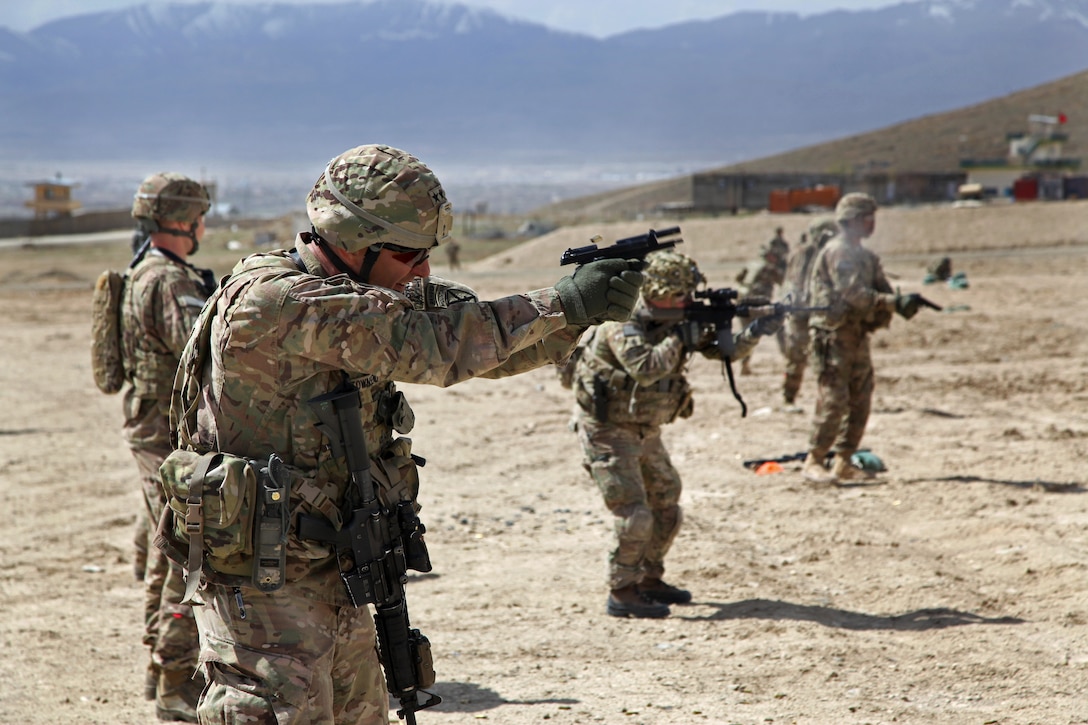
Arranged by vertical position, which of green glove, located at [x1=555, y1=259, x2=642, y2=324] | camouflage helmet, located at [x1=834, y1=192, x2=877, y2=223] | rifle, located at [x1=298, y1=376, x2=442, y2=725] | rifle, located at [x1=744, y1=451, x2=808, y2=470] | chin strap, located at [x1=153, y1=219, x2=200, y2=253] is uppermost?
camouflage helmet, located at [x1=834, y1=192, x2=877, y2=223]

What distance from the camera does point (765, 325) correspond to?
6820 millimetres

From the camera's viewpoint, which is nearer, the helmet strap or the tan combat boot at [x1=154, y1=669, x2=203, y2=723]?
the tan combat boot at [x1=154, y1=669, x2=203, y2=723]

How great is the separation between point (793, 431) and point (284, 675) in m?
8.54

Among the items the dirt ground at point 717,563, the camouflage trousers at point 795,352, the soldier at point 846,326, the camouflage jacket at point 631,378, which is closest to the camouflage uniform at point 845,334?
the soldier at point 846,326

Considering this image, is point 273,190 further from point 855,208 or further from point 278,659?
point 278,659

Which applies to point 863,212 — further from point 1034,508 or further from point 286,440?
point 286,440

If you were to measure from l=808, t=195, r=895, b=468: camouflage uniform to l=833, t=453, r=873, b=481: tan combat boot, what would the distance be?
0.06 ft

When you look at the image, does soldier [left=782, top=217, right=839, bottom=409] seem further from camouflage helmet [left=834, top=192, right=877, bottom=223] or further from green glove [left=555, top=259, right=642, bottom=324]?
green glove [left=555, top=259, right=642, bottom=324]

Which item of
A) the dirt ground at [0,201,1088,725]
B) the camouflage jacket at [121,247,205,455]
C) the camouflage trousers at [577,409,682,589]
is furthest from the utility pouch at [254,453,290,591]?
the camouflage trousers at [577,409,682,589]

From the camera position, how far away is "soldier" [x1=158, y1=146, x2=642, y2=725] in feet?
10.3

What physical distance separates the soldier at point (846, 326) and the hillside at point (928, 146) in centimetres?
6684

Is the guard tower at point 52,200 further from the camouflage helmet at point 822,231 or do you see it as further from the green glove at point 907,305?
the green glove at point 907,305

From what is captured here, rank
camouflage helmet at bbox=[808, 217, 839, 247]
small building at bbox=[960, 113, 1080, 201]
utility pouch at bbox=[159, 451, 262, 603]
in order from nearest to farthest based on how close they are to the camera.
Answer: utility pouch at bbox=[159, 451, 262, 603]
camouflage helmet at bbox=[808, 217, 839, 247]
small building at bbox=[960, 113, 1080, 201]

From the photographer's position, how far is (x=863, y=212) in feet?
29.9
